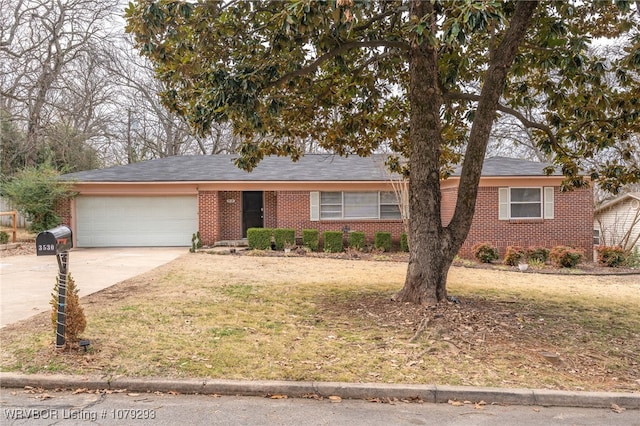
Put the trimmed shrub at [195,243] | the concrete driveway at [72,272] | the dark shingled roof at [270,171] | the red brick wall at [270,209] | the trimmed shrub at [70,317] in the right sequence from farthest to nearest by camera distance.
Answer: the red brick wall at [270,209]
the dark shingled roof at [270,171]
the trimmed shrub at [195,243]
the concrete driveway at [72,272]
the trimmed shrub at [70,317]

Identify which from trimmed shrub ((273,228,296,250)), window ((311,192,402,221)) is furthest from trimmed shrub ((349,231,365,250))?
trimmed shrub ((273,228,296,250))

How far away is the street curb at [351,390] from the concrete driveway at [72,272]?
2.56 metres

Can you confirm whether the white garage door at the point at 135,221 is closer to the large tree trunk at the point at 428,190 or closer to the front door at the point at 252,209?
the front door at the point at 252,209

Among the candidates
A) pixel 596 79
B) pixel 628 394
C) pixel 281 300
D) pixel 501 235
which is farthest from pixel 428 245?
pixel 501 235

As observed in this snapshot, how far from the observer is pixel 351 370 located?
14.7 ft

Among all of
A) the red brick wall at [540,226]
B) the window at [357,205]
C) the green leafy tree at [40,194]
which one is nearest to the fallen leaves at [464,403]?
the red brick wall at [540,226]

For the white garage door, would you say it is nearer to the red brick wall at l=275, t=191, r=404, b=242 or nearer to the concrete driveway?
the concrete driveway

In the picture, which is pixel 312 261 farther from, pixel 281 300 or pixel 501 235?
pixel 501 235

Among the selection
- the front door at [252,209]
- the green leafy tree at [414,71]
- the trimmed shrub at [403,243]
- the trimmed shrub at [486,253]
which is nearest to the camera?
the green leafy tree at [414,71]

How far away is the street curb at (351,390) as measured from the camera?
13.2 ft

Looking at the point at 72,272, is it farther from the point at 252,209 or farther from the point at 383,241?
the point at 383,241

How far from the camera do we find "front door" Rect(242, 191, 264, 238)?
1822cm

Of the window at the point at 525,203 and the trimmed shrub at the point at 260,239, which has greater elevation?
the window at the point at 525,203

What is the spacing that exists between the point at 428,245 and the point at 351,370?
2965 millimetres
